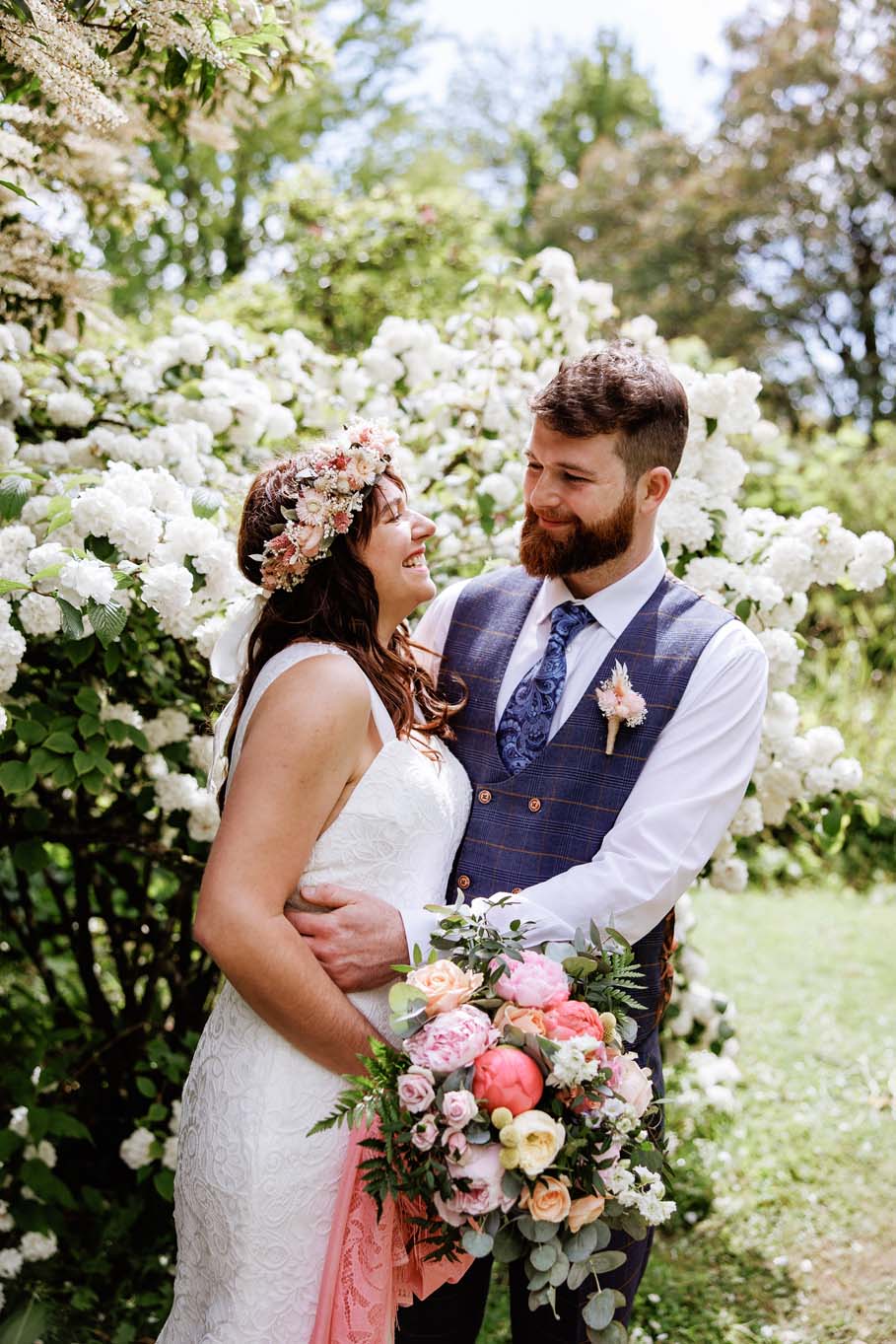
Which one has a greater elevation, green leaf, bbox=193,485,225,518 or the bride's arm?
green leaf, bbox=193,485,225,518

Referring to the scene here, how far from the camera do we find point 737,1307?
358 centimetres

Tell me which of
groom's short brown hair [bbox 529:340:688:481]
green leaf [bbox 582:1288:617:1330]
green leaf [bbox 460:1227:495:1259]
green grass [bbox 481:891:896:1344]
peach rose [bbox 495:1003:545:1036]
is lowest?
green grass [bbox 481:891:896:1344]

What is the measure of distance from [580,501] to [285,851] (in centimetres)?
96

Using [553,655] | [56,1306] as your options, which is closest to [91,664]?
[553,655]

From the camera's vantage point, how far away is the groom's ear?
8.09 feet

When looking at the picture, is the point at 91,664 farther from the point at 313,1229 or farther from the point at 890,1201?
the point at 890,1201

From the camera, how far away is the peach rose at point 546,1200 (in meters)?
1.71

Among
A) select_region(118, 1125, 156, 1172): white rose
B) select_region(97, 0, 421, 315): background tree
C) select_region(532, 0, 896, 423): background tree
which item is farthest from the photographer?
select_region(532, 0, 896, 423): background tree

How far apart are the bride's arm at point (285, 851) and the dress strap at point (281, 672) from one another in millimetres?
39

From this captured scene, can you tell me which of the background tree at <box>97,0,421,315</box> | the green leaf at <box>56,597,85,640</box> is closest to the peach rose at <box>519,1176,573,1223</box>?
the green leaf at <box>56,597,85,640</box>

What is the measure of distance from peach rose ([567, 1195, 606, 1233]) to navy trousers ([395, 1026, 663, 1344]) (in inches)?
23.6

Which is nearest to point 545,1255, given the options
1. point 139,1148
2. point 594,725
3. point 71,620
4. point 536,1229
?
point 536,1229

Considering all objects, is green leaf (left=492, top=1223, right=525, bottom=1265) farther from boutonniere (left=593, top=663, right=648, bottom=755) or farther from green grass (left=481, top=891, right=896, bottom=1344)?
green grass (left=481, top=891, right=896, bottom=1344)

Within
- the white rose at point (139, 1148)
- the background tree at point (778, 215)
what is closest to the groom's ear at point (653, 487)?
the white rose at point (139, 1148)
